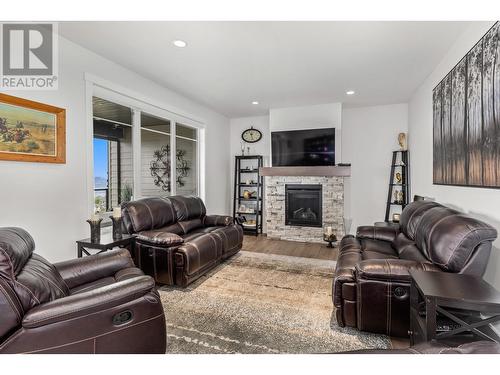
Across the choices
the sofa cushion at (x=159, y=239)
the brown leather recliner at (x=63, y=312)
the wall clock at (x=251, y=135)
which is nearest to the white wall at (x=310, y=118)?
the wall clock at (x=251, y=135)

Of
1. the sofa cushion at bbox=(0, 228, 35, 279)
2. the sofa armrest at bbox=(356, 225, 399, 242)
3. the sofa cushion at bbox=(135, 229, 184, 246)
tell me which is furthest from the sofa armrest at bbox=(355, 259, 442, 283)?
the sofa cushion at bbox=(0, 228, 35, 279)

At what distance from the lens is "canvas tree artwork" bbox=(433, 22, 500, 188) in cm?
189

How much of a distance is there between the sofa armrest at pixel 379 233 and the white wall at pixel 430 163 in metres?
0.65

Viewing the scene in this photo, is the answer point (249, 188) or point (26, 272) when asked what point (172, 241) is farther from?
point (249, 188)

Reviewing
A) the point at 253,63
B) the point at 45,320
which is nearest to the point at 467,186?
the point at 253,63

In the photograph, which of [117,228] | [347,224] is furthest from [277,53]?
[347,224]

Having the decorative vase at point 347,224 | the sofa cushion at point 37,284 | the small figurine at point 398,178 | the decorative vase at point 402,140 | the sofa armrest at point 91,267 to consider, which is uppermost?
the decorative vase at point 402,140

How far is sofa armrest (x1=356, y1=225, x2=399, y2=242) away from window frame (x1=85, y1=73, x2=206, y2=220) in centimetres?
309

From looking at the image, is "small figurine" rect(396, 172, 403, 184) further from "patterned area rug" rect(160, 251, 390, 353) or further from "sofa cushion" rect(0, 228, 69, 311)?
"sofa cushion" rect(0, 228, 69, 311)

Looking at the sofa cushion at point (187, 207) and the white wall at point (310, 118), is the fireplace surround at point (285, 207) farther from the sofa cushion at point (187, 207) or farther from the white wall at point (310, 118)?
the sofa cushion at point (187, 207)

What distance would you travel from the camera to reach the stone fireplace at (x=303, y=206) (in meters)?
5.05

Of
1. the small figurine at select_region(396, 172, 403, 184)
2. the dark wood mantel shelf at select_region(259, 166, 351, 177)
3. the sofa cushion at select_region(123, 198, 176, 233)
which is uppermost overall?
the dark wood mantel shelf at select_region(259, 166, 351, 177)

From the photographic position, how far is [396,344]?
1923 millimetres
